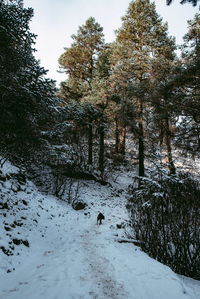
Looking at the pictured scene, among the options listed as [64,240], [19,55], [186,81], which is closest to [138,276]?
[64,240]

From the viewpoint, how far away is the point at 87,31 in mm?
17031

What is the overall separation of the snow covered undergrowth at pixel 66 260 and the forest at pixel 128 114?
111cm

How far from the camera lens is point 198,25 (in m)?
10.0

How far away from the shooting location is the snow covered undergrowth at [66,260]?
3150mm

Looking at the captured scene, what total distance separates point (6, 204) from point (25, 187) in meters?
2.61

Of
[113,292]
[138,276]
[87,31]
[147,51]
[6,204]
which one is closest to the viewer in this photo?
[113,292]

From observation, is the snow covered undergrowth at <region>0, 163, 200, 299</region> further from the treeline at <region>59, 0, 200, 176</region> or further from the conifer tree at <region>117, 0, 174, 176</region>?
the conifer tree at <region>117, 0, 174, 176</region>

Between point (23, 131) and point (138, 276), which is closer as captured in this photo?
point (138, 276)

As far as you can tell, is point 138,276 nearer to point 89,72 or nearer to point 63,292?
point 63,292

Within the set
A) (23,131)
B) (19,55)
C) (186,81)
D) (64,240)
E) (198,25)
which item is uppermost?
(198,25)

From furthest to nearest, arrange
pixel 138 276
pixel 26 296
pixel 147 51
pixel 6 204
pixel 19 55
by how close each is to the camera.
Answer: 1. pixel 147 51
2. pixel 6 204
3. pixel 19 55
4. pixel 138 276
5. pixel 26 296

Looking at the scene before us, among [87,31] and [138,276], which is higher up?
[87,31]

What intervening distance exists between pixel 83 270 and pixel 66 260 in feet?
2.40

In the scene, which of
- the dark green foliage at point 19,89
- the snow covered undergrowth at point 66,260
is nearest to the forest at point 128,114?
the dark green foliage at point 19,89
